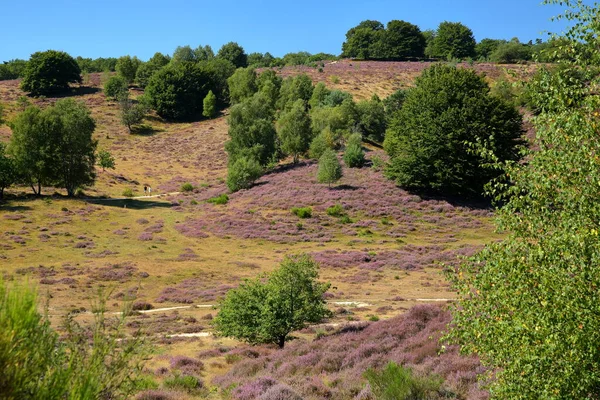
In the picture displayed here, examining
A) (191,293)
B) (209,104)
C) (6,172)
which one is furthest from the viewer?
(209,104)

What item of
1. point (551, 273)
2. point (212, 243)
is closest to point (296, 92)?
point (212, 243)

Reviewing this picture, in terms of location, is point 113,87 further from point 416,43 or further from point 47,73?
point 416,43

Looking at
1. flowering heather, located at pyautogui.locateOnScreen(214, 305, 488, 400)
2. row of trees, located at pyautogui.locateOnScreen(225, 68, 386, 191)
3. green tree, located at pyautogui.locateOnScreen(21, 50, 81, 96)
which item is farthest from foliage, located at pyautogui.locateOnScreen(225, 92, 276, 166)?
green tree, located at pyautogui.locateOnScreen(21, 50, 81, 96)

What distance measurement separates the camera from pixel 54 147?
69.1 meters

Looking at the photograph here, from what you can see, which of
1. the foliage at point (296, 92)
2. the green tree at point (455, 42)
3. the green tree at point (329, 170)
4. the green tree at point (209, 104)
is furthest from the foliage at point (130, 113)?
the green tree at point (455, 42)

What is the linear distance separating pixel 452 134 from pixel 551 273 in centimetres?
5564

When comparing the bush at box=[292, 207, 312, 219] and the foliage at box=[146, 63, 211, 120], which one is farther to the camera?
the foliage at box=[146, 63, 211, 120]

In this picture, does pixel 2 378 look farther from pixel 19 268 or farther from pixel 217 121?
pixel 217 121

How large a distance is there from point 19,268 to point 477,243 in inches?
1777

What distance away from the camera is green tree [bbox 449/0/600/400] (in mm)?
8008

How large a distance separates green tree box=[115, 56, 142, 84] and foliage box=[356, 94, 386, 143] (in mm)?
83781

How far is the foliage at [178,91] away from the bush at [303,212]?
246ft

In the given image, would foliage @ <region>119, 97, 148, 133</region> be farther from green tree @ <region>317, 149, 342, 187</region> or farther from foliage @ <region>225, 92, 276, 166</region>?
green tree @ <region>317, 149, 342, 187</region>

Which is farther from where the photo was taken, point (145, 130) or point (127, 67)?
point (127, 67)
